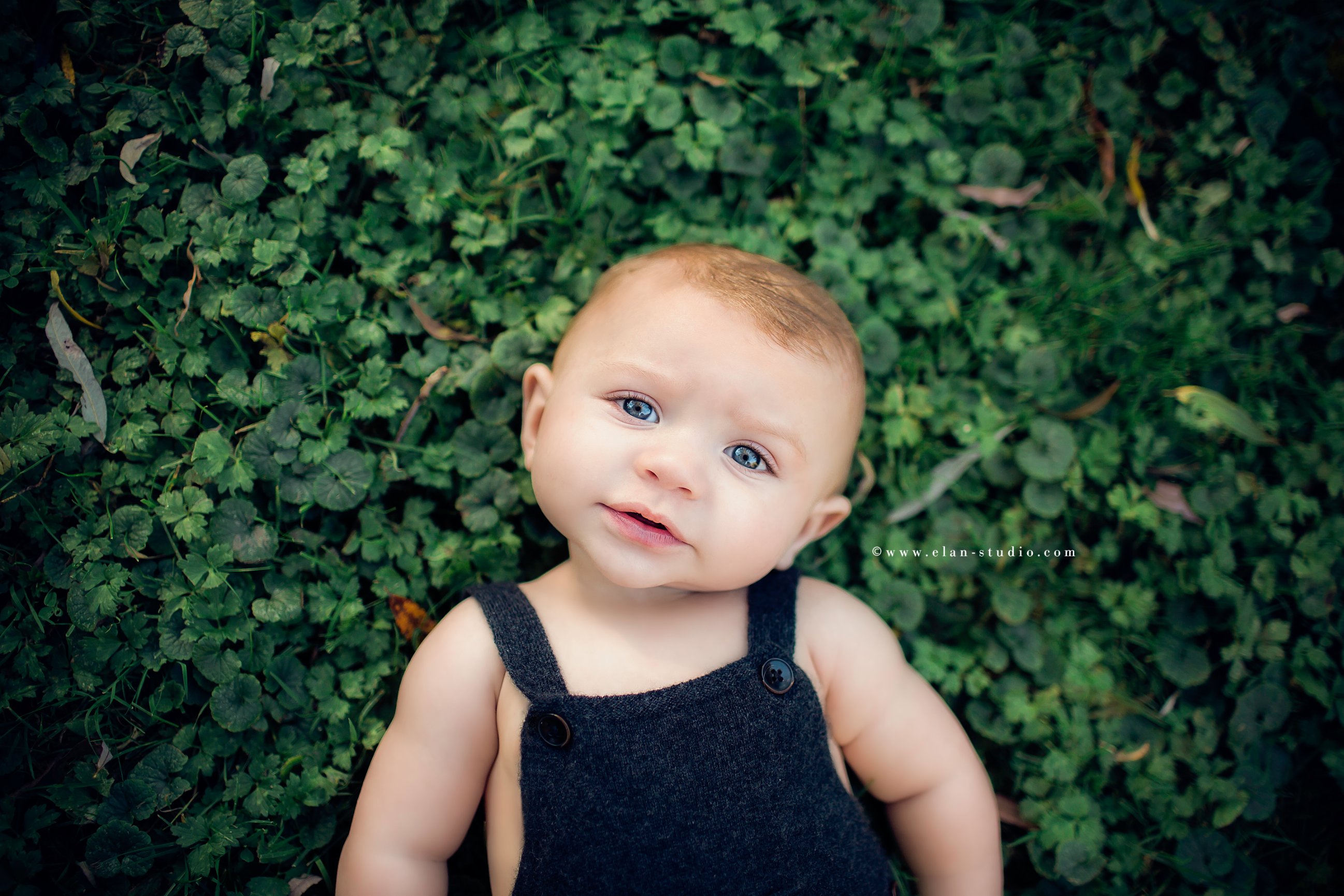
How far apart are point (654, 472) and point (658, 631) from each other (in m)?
0.44

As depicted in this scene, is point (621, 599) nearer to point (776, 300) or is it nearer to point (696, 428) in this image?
Answer: point (696, 428)

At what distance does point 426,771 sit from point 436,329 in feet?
3.92

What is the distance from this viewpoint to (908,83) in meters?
2.60

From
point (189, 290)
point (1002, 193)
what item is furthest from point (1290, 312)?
point (189, 290)

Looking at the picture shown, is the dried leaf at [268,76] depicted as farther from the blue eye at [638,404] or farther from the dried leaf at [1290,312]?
the dried leaf at [1290,312]

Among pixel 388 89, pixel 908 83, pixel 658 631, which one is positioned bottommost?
pixel 658 631

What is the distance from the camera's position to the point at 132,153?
7.00 ft

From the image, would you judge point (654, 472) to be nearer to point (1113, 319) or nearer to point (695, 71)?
point (695, 71)

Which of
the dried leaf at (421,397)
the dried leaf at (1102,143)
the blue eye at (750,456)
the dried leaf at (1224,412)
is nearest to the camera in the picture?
the blue eye at (750,456)

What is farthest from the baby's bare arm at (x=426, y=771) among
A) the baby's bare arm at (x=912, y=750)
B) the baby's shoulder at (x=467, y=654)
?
the baby's bare arm at (x=912, y=750)

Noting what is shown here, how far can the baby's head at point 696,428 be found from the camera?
67.1 inches

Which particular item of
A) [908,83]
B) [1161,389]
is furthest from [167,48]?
[1161,389]

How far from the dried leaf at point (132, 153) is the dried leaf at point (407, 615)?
4.28 ft

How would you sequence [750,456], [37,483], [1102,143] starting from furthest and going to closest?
1. [1102,143]
2. [37,483]
3. [750,456]
